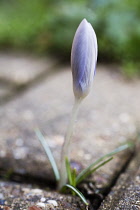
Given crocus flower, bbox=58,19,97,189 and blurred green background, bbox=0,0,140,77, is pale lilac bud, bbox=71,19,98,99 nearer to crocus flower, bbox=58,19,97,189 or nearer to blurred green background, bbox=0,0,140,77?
crocus flower, bbox=58,19,97,189

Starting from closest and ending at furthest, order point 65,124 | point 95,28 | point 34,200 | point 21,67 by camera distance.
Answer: point 34,200 < point 65,124 < point 21,67 < point 95,28

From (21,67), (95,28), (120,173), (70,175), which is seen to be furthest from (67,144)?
(95,28)

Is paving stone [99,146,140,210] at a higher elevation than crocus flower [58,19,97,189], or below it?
below

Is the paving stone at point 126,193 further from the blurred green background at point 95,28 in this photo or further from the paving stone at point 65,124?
the blurred green background at point 95,28

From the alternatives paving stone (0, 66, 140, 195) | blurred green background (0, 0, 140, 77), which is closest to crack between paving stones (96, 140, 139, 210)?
paving stone (0, 66, 140, 195)

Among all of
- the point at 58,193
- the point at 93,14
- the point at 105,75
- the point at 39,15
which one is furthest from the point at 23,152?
the point at 39,15

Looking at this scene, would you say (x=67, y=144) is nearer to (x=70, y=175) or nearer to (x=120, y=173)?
(x=70, y=175)
